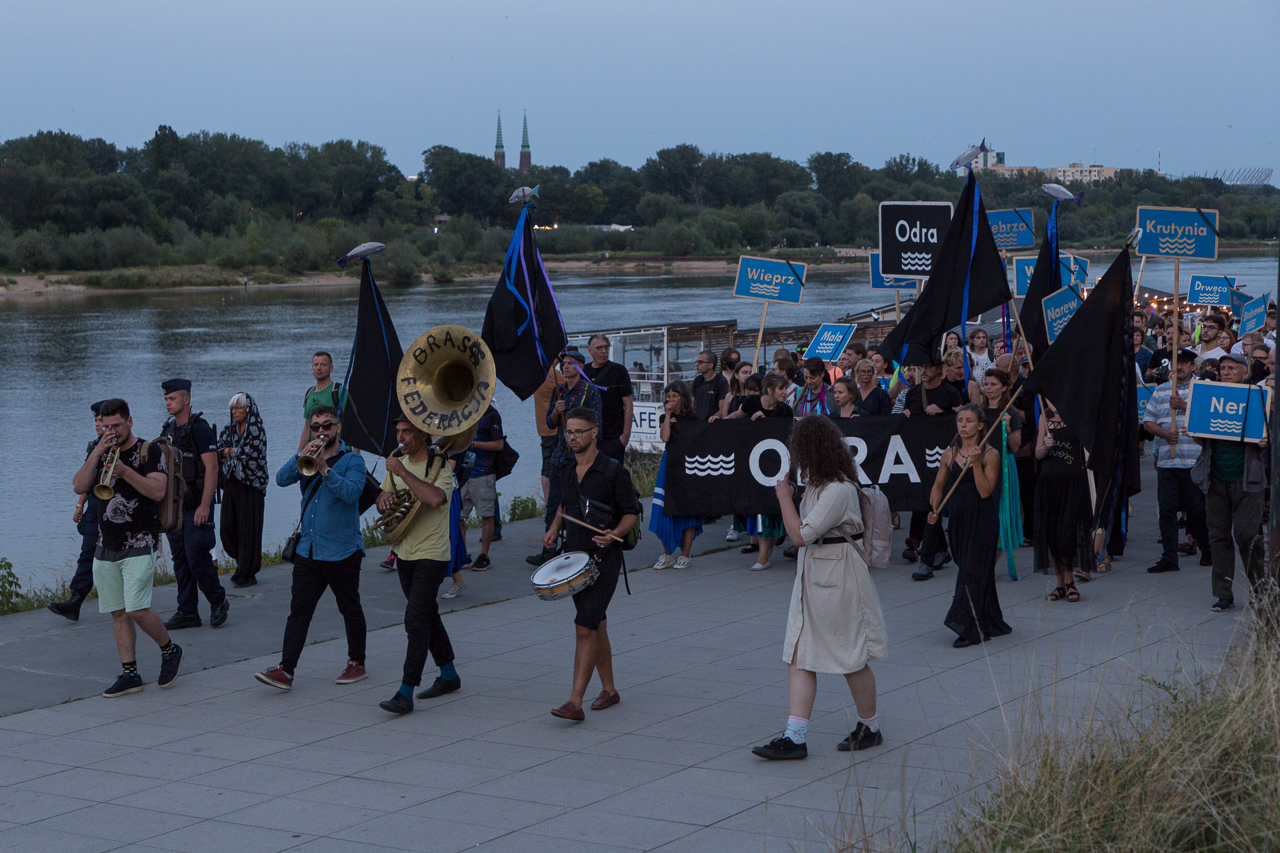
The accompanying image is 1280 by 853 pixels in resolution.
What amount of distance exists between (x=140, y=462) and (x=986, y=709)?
16.6ft

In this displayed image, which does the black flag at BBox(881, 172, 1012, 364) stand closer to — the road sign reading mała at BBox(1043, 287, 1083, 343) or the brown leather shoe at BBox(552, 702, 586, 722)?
the road sign reading mała at BBox(1043, 287, 1083, 343)

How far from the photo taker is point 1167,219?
45.0ft

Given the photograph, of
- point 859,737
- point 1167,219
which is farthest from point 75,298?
point 859,737

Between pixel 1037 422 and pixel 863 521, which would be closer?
pixel 863 521

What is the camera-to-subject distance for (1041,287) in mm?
11445

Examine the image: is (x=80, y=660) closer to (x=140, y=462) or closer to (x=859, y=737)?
(x=140, y=462)

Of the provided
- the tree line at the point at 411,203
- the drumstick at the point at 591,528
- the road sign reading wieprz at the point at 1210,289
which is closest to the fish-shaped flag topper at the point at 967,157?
the drumstick at the point at 591,528

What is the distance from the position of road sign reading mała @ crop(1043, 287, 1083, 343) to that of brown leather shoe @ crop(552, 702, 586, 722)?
5724 millimetres

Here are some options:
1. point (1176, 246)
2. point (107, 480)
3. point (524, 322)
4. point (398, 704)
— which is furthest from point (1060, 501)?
point (107, 480)

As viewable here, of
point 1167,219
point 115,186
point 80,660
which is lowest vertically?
point 80,660

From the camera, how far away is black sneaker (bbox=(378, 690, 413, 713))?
717 cm

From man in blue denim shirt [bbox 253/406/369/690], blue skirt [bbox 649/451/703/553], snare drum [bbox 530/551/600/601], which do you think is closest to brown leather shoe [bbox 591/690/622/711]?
snare drum [bbox 530/551/600/601]

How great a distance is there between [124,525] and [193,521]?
5.80 ft

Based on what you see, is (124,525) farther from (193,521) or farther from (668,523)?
(668,523)
